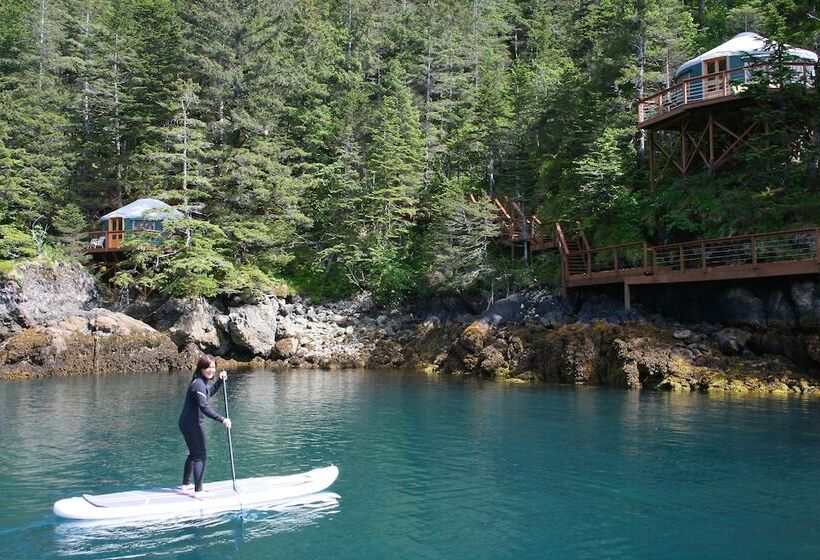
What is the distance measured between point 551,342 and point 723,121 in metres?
12.4

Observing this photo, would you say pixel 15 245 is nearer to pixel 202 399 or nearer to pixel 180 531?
pixel 202 399

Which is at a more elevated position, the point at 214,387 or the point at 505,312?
the point at 505,312

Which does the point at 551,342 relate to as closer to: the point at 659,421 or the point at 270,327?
the point at 659,421

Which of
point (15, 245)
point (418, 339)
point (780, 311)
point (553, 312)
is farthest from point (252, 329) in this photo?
point (780, 311)

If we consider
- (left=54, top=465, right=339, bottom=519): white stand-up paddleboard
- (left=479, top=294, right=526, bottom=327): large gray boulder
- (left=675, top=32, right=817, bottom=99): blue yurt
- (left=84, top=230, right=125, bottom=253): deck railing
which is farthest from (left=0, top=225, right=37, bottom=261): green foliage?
(left=675, top=32, right=817, bottom=99): blue yurt

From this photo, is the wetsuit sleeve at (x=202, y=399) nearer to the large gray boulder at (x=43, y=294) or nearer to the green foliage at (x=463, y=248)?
the green foliage at (x=463, y=248)

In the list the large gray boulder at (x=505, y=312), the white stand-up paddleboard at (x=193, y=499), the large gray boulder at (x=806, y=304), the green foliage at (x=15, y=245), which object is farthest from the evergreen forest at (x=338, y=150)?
the white stand-up paddleboard at (x=193, y=499)

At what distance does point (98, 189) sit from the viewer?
43.2m

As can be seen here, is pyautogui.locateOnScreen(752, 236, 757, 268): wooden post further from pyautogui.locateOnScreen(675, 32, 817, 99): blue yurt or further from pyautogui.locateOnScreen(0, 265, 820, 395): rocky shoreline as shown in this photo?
pyautogui.locateOnScreen(675, 32, 817, 99): blue yurt

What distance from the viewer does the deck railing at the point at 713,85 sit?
26031 millimetres

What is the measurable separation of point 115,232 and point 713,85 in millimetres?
31360

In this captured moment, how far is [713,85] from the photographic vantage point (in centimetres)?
2805

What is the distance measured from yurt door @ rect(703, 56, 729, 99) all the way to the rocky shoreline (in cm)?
903

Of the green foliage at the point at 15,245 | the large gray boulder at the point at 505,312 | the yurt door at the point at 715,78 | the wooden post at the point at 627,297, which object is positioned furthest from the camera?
the green foliage at the point at 15,245
